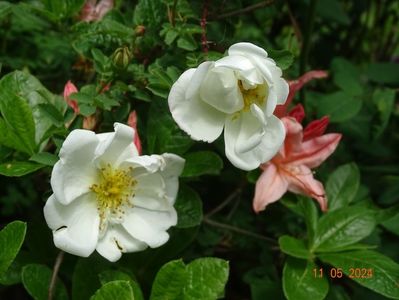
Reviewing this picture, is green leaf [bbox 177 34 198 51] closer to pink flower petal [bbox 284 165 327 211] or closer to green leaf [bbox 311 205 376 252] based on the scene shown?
pink flower petal [bbox 284 165 327 211]

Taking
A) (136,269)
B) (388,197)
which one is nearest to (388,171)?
(388,197)

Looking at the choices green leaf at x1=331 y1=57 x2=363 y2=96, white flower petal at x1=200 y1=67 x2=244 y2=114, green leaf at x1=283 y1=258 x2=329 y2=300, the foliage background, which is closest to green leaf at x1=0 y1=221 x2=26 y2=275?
the foliage background

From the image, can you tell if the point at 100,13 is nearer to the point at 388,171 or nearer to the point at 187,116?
the point at 187,116

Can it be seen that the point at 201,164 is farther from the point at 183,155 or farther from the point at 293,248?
the point at 293,248

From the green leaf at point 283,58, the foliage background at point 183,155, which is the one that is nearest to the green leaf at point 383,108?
the foliage background at point 183,155

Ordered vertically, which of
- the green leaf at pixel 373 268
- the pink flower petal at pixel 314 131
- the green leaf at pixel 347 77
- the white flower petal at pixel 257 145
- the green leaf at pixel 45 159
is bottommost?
the green leaf at pixel 373 268

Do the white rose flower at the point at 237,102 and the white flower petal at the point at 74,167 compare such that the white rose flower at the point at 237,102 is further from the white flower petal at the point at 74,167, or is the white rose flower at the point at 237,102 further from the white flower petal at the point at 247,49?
the white flower petal at the point at 74,167

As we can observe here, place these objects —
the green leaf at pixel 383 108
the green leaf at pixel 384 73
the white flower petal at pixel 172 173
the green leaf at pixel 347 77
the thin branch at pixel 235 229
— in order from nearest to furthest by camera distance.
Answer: the white flower petal at pixel 172 173 < the thin branch at pixel 235 229 < the green leaf at pixel 383 108 < the green leaf at pixel 347 77 < the green leaf at pixel 384 73
